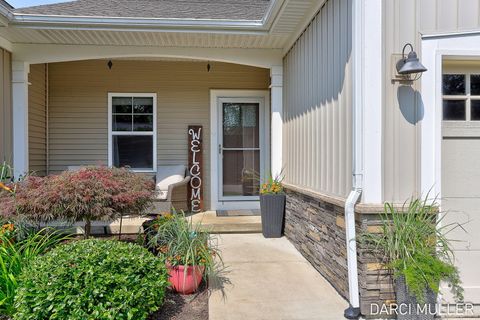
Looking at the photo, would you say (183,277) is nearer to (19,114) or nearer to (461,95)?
(461,95)

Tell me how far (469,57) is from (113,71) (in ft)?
17.9

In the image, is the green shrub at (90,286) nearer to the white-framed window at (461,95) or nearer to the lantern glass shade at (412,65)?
the lantern glass shade at (412,65)

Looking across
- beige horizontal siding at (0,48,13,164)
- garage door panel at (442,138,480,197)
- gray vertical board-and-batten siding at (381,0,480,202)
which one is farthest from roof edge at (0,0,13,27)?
garage door panel at (442,138,480,197)

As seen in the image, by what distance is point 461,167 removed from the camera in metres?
3.16

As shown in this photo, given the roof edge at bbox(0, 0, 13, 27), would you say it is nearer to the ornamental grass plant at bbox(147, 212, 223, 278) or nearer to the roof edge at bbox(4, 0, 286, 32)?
the roof edge at bbox(4, 0, 286, 32)

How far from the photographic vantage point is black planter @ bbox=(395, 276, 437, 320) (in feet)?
8.70

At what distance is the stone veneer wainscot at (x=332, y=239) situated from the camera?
292 cm

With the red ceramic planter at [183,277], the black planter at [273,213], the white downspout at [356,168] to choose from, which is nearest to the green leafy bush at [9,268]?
the red ceramic planter at [183,277]

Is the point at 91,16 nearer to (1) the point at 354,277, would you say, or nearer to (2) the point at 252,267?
(2) the point at 252,267

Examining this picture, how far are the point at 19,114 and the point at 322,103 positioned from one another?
4175 mm

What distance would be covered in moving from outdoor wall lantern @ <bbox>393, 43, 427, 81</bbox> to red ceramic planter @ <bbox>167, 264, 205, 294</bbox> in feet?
7.58

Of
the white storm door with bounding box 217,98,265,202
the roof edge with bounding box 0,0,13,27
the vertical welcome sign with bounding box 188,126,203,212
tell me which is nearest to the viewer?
the roof edge with bounding box 0,0,13,27

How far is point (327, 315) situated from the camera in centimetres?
299

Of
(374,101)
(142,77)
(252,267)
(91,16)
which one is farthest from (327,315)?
(142,77)
